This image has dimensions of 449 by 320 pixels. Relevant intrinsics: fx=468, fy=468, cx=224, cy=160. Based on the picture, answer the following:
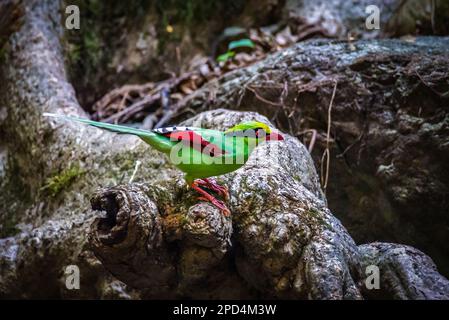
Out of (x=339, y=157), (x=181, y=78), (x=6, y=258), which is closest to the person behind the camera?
(x=6, y=258)

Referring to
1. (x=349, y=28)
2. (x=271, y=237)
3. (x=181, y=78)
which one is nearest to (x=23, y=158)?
(x=181, y=78)

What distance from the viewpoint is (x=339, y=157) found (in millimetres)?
3875

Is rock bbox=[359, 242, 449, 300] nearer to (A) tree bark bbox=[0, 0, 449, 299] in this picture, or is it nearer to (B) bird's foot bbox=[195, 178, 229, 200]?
(A) tree bark bbox=[0, 0, 449, 299]

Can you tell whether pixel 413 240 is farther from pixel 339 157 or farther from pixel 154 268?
Answer: pixel 154 268

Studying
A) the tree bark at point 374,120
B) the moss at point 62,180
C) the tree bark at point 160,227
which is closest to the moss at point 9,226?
the tree bark at point 160,227

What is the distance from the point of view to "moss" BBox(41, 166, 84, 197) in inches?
143

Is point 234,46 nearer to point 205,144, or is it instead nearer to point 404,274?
point 205,144

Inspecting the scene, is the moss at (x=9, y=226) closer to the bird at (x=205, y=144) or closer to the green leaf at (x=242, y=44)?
the bird at (x=205, y=144)

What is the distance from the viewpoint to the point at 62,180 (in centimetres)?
365

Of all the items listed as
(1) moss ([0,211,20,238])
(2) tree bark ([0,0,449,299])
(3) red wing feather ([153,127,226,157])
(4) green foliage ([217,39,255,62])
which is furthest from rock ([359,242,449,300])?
(4) green foliage ([217,39,255,62])

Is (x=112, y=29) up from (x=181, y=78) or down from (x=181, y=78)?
up

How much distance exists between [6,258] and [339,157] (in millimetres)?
2604

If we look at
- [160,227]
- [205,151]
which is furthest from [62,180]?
[205,151]
